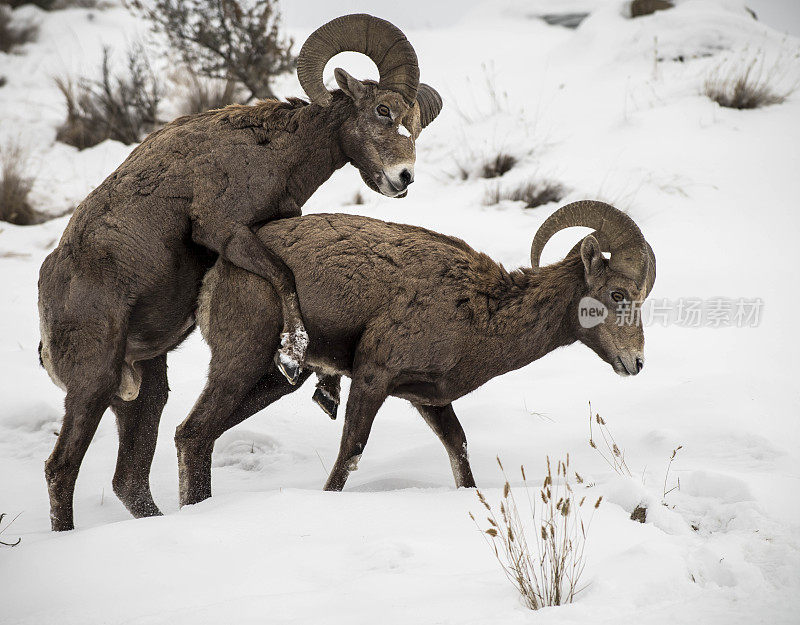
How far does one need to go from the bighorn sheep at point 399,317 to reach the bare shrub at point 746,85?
26.8 feet

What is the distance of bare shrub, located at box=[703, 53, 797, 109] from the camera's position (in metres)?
11.9

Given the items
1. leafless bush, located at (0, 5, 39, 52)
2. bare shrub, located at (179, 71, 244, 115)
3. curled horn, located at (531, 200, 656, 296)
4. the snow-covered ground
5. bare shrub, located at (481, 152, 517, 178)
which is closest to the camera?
the snow-covered ground

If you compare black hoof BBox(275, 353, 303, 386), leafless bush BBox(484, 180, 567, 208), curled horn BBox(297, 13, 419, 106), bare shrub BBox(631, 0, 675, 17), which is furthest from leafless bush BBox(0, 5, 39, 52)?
black hoof BBox(275, 353, 303, 386)

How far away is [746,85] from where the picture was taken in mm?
11953

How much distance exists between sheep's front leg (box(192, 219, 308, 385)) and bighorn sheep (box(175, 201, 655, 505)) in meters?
0.10

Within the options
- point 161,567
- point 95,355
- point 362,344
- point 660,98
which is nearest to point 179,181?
point 95,355

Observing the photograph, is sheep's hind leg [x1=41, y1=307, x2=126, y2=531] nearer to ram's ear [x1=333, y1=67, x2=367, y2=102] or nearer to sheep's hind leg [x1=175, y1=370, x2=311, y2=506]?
sheep's hind leg [x1=175, y1=370, x2=311, y2=506]

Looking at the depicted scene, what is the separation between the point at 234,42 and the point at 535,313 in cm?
1015

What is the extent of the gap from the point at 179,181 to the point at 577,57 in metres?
11.5

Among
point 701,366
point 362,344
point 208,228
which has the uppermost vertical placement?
point 208,228

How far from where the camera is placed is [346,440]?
188 inches

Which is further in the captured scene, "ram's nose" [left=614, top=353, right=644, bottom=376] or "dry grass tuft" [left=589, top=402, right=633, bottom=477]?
"ram's nose" [left=614, top=353, right=644, bottom=376]

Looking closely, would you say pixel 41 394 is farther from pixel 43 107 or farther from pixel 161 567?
pixel 43 107

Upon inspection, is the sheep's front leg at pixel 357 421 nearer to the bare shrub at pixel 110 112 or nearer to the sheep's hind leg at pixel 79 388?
the sheep's hind leg at pixel 79 388
